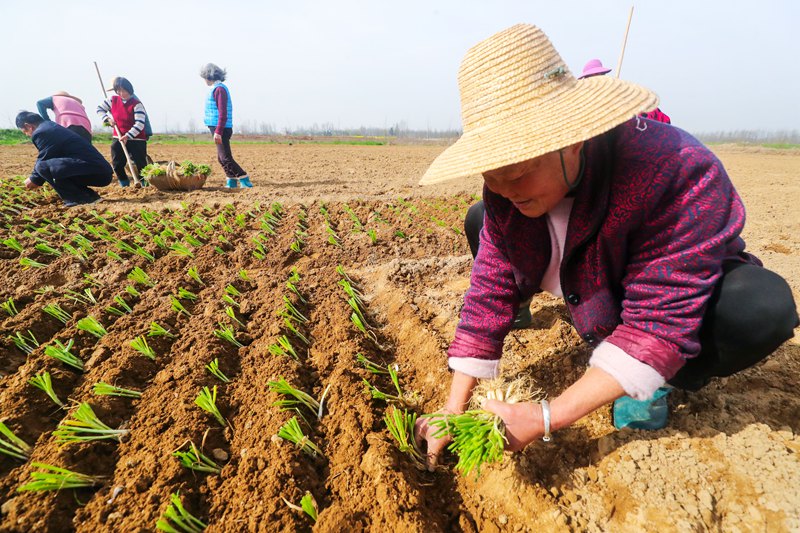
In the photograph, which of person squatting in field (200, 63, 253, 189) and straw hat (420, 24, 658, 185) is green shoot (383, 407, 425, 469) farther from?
person squatting in field (200, 63, 253, 189)

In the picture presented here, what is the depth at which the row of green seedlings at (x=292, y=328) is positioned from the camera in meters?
2.09

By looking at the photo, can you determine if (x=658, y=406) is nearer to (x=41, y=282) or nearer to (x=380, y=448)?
(x=380, y=448)

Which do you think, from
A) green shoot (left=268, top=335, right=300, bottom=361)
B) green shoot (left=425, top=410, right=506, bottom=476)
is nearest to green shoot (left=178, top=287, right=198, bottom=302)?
green shoot (left=268, top=335, right=300, bottom=361)

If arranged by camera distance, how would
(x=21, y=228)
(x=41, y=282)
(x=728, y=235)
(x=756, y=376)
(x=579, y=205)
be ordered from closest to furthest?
(x=728, y=235) < (x=579, y=205) < (x=756, y=376) < (x=41, y=282) < (x=21, y=228)

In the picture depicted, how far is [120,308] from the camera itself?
2.73 meters

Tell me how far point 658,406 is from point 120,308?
3.19 meters

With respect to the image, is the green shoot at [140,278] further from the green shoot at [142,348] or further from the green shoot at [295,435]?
the green shoot at [295,435]

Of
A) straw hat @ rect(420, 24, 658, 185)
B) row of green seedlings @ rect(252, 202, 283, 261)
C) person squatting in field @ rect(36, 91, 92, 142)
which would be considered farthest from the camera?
person squatting in field @ rect(36, 91, 92, 142)

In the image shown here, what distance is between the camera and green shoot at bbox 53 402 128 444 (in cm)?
155

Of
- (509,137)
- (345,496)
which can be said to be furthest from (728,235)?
(345,496)

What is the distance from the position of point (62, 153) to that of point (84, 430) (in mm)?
5653

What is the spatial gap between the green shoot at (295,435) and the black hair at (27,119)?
6284mm

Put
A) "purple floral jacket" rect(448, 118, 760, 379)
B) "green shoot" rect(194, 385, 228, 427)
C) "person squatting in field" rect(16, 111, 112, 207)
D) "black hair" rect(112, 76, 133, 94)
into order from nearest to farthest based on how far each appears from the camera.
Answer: "purple floral jacket" rect(448, 118, 760, 379) → "green shoot" rect(194, 385, 228, 427) → "person squatting in field" rect(16, 111, 112, 207) → "black hair" rect(112, 76, 133, 94)

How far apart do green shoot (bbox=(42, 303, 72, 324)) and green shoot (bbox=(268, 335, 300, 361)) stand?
1.51m
